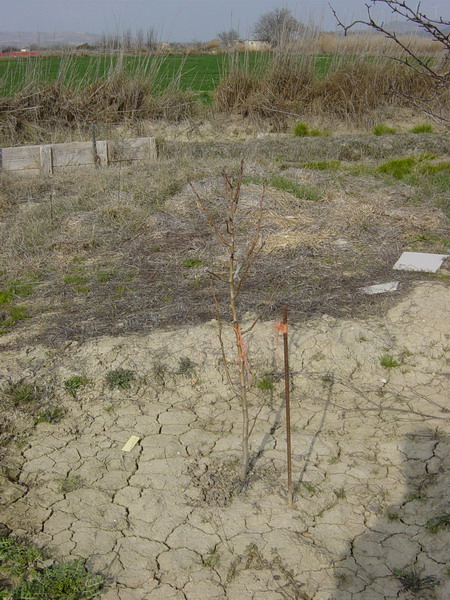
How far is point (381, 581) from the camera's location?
3.01 meters

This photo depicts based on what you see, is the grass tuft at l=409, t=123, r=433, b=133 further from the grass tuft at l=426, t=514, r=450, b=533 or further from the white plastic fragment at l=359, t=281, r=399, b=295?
the grass tuft at l=426, t=514, r=450, b=533

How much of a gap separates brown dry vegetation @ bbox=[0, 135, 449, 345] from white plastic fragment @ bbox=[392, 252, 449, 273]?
11 centimetres

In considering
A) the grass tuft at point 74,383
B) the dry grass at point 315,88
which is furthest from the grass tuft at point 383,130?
the grass tuft at point 74,383

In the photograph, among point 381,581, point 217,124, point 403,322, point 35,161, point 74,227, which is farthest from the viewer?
point 217,124

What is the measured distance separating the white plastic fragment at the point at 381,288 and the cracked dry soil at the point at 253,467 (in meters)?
0.25

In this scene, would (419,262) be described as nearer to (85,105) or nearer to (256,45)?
(85,105)

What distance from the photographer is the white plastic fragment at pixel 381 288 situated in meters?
5.49

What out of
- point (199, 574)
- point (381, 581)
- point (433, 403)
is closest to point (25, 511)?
point (199, 574)

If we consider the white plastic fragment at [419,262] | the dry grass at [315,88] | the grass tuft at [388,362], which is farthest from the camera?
the dry grass at [315,88]

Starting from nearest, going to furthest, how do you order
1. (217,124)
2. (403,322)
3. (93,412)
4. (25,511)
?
1. (25,511)
2. (93,412)
3. (403,322)
4. (217,124)

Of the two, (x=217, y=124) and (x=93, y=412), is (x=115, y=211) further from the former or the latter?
(x=217, y=124)

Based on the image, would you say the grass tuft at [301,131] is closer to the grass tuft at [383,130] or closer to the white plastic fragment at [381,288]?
the grass tuft at [383,130]

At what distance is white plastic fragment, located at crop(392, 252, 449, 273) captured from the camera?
19.6 feet

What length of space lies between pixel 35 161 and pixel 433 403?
8.46 meters
